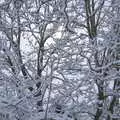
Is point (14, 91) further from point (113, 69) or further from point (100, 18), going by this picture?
point (100, 18)

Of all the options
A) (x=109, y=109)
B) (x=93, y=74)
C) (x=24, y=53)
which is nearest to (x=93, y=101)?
(x=109, y=109)

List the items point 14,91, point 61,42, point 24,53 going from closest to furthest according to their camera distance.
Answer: point 14,91 → point 61,42 → point 24,53

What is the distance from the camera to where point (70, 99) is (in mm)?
5949

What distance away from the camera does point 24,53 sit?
34.0ft

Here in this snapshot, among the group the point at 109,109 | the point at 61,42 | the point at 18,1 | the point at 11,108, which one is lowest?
the point at 109,109

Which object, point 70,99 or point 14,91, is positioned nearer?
point 14,91

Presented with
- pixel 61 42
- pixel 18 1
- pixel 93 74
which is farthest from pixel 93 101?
pixel 18 1

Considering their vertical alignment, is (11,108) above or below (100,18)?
below

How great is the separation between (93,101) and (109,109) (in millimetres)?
456

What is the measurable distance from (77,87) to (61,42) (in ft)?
4.00

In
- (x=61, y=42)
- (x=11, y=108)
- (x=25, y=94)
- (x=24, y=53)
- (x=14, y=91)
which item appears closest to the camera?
(x=11, y=108)

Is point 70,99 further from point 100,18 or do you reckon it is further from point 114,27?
point 100,18

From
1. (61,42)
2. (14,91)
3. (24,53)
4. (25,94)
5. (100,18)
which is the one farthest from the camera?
(24,53)

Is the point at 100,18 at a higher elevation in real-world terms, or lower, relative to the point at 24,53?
higher
